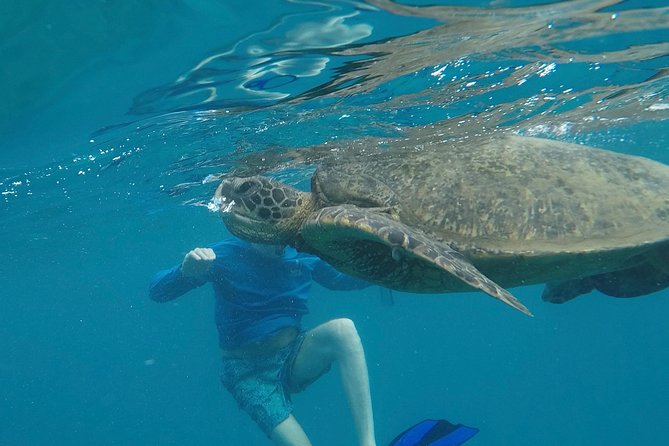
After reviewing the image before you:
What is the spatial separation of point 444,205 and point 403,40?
7.54 ft

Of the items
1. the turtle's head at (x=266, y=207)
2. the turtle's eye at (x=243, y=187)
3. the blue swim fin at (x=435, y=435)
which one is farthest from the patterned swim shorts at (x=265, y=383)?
the turtle's eye at (x=243, y=187)

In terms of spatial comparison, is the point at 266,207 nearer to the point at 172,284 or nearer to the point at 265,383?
the point at 172,284

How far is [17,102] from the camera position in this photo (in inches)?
253

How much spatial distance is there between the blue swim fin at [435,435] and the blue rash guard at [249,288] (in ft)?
7.05

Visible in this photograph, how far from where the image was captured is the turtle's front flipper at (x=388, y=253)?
144 inches

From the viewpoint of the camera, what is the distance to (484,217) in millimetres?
4574

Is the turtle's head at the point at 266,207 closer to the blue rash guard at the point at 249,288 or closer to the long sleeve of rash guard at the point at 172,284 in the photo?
the blue rash guard at the point at 249,288

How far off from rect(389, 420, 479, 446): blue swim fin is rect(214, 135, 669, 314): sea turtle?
225cm

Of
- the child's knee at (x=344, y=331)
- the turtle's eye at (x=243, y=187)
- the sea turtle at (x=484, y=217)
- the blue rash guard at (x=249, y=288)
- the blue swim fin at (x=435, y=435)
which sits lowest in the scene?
the blue swim fin at (x=435, y=435)

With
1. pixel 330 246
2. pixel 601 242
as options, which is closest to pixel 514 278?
pixel 601 242

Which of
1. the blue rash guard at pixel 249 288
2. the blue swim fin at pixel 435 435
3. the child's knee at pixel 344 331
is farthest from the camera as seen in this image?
the blue rash guard at pixel 249 288

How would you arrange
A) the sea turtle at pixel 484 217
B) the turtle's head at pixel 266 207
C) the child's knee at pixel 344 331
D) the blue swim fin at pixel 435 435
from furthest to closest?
the child's knee at pixel 344 331
the blue swim fin at pixel 435 435
the turtle's head at pixel 266 207
the sea turtle at pixel 484 217

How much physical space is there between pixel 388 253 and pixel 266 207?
1.47 metres

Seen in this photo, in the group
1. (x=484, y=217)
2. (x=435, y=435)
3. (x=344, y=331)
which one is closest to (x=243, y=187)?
(x=484, y=217)
